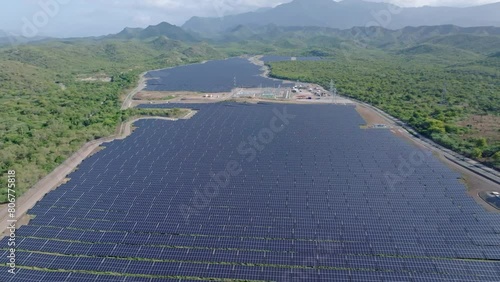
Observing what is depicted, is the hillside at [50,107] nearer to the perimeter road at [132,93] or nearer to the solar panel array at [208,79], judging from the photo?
the perimeter road at [132,93]

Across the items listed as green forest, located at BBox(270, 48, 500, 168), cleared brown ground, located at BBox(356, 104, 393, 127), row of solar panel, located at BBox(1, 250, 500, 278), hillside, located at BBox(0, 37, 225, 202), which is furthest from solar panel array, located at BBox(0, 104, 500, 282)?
cleared brown ground, located at BBox(356, 104, 393, 127)

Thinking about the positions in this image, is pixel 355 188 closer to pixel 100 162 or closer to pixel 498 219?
pixel 498 219

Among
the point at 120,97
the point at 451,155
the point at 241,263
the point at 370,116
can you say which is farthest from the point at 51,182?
the point at 370,116

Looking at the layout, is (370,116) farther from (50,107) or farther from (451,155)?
(50,107)

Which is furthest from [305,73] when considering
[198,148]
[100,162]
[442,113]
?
[100,162]

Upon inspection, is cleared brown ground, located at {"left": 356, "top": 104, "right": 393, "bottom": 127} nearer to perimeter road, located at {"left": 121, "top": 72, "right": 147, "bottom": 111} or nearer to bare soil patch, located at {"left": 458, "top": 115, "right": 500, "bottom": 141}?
bare soil patch, located at {"left": 458, "top": 115, "right": 500, "bottom": 141}
